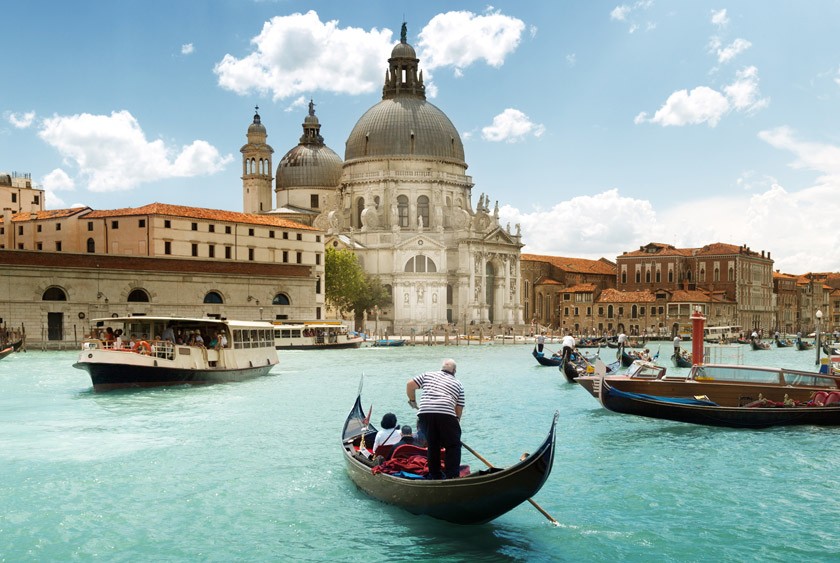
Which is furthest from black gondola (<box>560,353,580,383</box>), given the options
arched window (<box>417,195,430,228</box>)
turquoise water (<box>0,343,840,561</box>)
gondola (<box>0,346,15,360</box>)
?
arched window (<box>417,195,430,228</box>)

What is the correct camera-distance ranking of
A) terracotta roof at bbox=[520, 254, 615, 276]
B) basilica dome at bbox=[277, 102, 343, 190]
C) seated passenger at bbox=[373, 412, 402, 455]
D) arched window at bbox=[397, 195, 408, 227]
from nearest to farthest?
seated passenger at bbox=[373, 412, 402, 455]
arched window at bbox=[397, 195, 408, 227]
basilica dome at bbox=[277, 102, 343, 190]
terracotta roof at bbox=[520, 254, 615, 276]

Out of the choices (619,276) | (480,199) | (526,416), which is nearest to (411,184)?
(480,199)

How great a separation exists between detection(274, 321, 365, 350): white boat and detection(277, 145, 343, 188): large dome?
3429cm

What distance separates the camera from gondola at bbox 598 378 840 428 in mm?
18516

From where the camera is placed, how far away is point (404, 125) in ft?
258

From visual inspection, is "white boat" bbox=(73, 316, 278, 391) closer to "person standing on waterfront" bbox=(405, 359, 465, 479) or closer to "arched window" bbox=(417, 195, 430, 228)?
"person standing on waterfront" bbox=(405, 359, 465, 479)

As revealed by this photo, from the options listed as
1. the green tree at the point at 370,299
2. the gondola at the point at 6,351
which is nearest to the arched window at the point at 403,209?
the green tree at the point at 370,299

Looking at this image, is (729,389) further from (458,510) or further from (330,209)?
(330,209)

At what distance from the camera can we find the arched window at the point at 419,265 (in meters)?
74.4

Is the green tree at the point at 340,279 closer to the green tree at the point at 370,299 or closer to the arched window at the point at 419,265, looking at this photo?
the green tree at the point at 370,299

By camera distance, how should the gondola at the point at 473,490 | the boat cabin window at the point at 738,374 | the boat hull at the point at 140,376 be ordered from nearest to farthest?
the gondola at the point at 473,490 → the boat cabin window at the point at 738,374 → the boat hull at the point at 140,376

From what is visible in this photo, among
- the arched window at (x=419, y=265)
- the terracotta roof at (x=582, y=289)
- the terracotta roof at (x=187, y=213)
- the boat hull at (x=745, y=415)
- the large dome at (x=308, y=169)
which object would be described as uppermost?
the large dome at (x=308, y=169)

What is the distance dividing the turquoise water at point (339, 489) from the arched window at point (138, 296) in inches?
874

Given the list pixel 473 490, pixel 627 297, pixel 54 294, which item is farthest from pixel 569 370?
pixel 627 297
